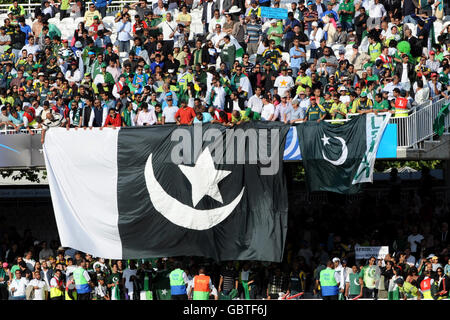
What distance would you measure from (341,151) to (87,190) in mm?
5746

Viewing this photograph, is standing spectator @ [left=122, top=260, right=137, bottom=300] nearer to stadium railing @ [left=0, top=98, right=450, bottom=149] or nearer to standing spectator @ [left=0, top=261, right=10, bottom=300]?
standing spectator @ [left=0, top=261, right=10, bottom=300]

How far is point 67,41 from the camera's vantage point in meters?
30.0

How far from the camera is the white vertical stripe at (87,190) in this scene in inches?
954

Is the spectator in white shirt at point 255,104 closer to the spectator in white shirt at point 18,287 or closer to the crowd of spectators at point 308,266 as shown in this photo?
the crowd of spectators at point 308,266

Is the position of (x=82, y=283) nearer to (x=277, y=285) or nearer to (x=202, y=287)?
(x=202, y=287)

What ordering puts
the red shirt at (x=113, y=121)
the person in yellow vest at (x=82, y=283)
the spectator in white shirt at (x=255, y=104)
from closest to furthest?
the red shirt at (x=113, y=121), the spectator in white shirt at (x=255, y=104), the person in yellow vest at (x=82, y=283)

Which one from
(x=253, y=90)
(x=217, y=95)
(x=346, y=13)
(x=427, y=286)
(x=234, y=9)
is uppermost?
(x=234, y=9)

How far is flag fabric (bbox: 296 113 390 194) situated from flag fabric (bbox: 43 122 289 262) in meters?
0.60

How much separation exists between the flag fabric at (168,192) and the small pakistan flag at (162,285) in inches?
48.4

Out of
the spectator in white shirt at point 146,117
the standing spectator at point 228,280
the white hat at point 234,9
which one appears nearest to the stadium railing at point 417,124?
the standing spectator at point 228,280

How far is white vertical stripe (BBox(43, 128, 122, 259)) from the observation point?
24.2 meters

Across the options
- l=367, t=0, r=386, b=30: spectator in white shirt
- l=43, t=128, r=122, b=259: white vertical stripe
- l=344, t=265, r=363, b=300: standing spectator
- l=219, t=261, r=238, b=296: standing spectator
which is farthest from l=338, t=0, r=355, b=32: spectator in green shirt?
l=219, t=261, r=238, b=296: standing spectator

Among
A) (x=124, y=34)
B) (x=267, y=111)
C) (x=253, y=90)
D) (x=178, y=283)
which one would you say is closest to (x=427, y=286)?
(x=267, y=111)

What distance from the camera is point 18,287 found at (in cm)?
2539
